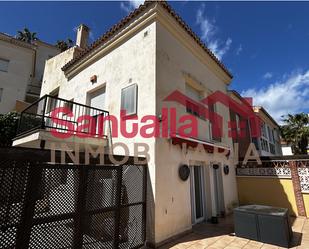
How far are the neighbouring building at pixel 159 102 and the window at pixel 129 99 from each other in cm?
4

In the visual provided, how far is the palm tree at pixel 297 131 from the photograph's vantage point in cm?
2558

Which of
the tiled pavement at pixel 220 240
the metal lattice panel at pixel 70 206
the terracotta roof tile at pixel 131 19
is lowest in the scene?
the tiled pavement at pixel 220 240

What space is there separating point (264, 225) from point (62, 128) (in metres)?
9.49

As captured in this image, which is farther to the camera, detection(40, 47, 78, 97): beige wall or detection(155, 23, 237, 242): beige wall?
detection(40, 47, 78, 97): beige wall

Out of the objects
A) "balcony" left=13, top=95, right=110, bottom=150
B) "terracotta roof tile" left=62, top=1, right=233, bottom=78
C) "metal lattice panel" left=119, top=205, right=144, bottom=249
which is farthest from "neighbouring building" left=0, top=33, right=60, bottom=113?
"metal lattice panel" left=119, top=205, right=144, bottom=249

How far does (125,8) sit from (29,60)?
22346 millimetres

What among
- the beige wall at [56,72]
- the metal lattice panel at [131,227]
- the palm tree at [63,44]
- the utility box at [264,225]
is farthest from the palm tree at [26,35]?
the utility box at [264,225]

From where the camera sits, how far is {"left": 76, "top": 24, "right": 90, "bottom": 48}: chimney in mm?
15430

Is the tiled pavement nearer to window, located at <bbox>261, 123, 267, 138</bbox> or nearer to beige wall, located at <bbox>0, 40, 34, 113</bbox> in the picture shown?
window, located at <bbox>261, 123, 267, 138</bbox>

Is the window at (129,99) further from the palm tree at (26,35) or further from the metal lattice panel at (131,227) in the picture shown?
the palm tree at (26,35)

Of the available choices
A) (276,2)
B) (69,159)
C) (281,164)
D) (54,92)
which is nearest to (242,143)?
(281,164)

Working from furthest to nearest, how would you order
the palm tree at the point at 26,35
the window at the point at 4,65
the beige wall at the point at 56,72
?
the palm tree at the point at 26,35 → the window at the point at 4,65 → the beige wall at the point at 56,72

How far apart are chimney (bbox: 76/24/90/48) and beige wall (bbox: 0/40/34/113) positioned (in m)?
13.6

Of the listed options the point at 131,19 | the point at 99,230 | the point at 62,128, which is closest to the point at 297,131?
the point at 131,19
